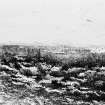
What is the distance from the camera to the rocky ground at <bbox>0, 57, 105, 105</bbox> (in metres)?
5.98

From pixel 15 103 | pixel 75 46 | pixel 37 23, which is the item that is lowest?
pixel 15 103

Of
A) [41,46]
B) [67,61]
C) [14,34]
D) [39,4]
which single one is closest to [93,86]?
[67,61]

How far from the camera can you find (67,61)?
6.49 metres

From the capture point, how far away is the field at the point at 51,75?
19.8 feet

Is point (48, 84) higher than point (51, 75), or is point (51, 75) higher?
point (51, 75)

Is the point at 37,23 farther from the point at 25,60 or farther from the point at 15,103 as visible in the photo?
the point at 15,103

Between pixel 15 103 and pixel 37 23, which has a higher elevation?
pixel 37 23

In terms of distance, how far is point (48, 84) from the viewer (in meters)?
6.30

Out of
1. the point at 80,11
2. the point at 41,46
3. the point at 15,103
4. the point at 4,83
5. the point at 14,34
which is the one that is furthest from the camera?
the point at 80,11

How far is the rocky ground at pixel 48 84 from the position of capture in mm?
5984

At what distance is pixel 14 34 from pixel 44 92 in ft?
6.34

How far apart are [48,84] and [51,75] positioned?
0.24 m

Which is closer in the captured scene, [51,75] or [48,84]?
[48,84]

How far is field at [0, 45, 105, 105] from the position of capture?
19.8ft
